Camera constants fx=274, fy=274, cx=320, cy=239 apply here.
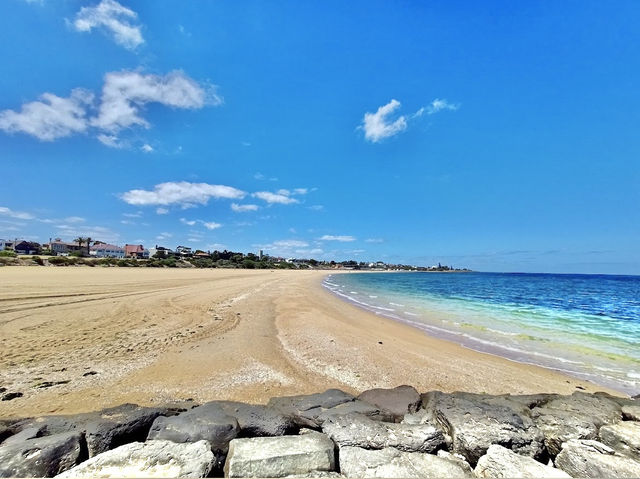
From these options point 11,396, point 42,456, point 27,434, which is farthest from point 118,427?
point 11,396

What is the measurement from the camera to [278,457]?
2.47 meters

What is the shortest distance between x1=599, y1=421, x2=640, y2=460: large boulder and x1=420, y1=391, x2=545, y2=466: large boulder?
2.34 feet

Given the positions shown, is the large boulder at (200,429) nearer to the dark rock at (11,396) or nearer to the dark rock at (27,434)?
the dark rock at (27,434)

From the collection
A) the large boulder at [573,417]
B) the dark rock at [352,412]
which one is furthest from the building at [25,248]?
the large boulder at [573,417]

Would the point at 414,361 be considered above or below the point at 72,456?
below

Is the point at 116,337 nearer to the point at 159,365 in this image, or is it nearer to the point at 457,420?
the point at 159,365

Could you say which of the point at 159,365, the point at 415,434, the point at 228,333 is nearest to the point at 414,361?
the point at 415,434

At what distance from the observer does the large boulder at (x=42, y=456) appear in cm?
229

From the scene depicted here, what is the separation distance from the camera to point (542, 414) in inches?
134

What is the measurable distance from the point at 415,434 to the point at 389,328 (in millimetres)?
7755

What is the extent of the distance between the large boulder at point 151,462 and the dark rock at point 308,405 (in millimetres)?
1101

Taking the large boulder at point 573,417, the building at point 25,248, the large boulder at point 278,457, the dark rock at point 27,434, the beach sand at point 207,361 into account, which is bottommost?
the beach sand at point 207,361

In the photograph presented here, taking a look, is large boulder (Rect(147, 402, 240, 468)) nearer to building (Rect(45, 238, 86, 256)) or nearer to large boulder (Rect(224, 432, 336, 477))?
large boulder (Rect(224, 432, 336, 477))

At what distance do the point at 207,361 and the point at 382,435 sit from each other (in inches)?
165
